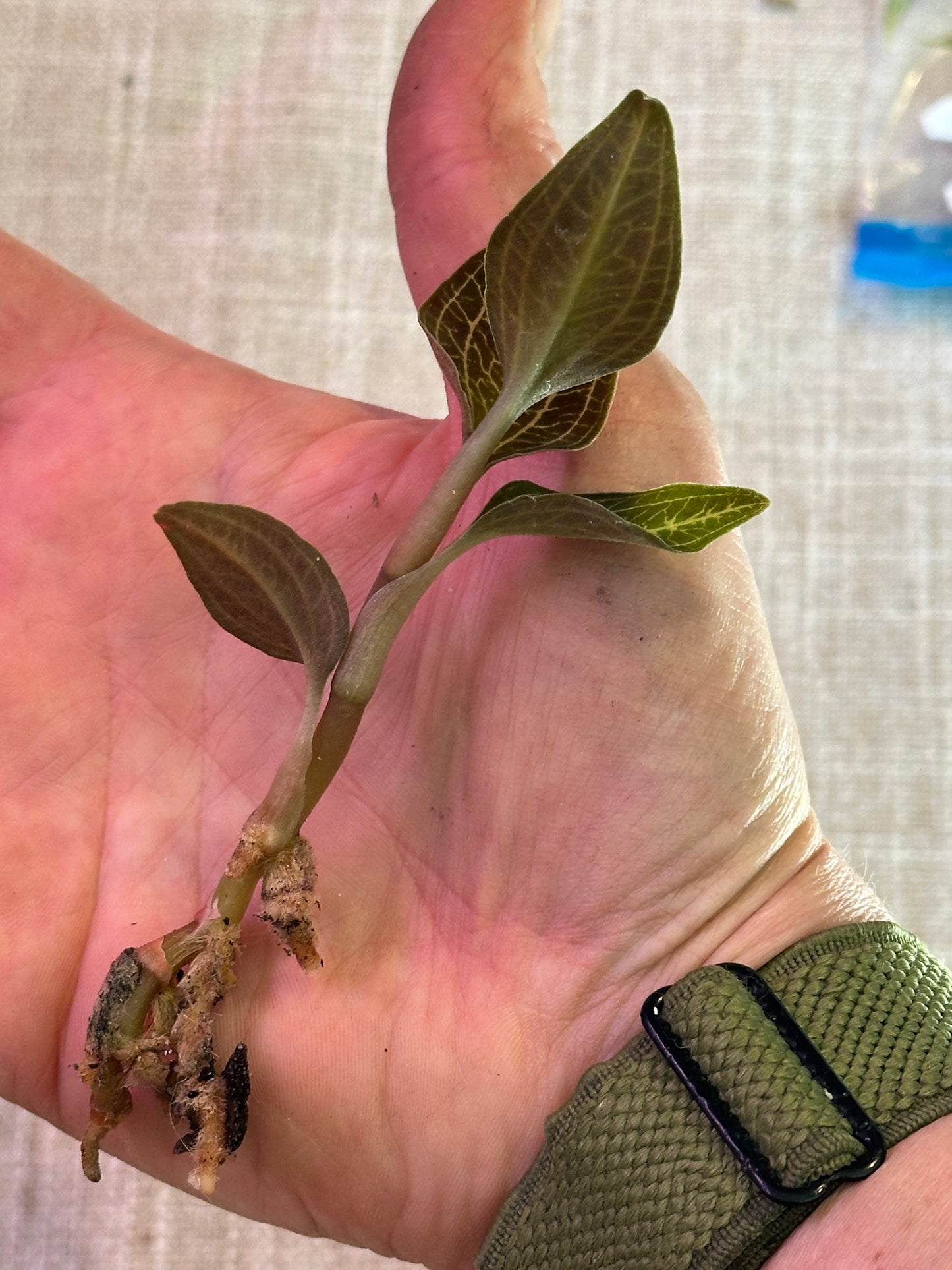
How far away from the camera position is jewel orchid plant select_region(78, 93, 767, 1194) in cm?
48

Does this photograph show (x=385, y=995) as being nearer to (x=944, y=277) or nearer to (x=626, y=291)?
(x=626, y=291)

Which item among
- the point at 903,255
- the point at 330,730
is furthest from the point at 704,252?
the point at 330,730

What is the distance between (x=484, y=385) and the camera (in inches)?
21.4

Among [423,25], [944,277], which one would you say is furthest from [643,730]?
[944,277]

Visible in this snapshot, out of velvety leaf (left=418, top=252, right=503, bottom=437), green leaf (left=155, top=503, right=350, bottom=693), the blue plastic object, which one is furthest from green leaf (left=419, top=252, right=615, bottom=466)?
the blue plastic object

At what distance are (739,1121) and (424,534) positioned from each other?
28 cm

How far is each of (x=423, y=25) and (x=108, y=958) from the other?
0.52m

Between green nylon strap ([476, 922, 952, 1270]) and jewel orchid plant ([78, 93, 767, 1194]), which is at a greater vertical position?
jewel orchid plant ([78, 93, 767, 1194])

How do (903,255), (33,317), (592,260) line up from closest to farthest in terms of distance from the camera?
(592,260) → (33,317) → (903,255)

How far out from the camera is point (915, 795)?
0.95 metres

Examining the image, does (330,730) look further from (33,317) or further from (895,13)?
(895,13)

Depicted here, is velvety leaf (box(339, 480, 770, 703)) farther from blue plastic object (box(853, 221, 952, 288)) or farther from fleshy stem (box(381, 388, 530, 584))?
blue plastic object (box(853, 221, 952, 288))

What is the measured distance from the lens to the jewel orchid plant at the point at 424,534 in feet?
1.57

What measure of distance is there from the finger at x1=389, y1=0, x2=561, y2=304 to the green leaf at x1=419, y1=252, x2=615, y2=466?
0.33 ft
